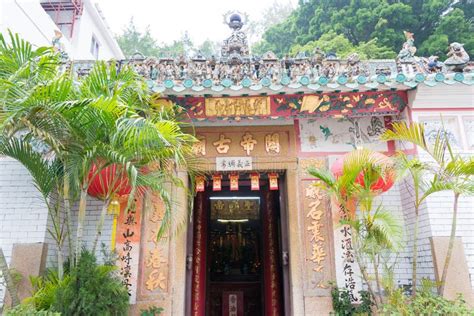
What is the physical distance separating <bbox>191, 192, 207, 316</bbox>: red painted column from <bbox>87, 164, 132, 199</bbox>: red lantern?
91.8 inches

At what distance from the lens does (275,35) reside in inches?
705

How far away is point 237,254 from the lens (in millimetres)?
9398

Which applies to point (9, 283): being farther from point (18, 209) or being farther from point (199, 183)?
point (199, 183)

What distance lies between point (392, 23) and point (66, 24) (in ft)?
40.8

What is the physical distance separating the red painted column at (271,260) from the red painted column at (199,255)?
1.18 metres

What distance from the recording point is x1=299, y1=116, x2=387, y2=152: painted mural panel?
517 centimetres

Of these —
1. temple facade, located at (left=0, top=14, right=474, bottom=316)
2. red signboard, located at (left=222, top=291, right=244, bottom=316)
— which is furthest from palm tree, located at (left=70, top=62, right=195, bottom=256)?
red signboard, located at (left=222, top=291, right=244, bottom=316)

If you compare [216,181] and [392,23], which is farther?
[392,23]

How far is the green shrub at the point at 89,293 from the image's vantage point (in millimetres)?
3273

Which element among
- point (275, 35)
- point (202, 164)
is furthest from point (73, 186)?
point (275, 35)

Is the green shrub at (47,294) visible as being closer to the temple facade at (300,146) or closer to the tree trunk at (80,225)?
the tree trunk at (80,225)

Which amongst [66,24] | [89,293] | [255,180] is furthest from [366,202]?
[66,24]

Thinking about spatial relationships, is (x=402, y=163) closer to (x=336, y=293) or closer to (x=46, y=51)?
(x=336, y=293)

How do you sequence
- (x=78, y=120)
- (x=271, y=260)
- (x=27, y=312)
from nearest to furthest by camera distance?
(x=27, y=312) → (x=78, y=120) → (x=271, y=260)
